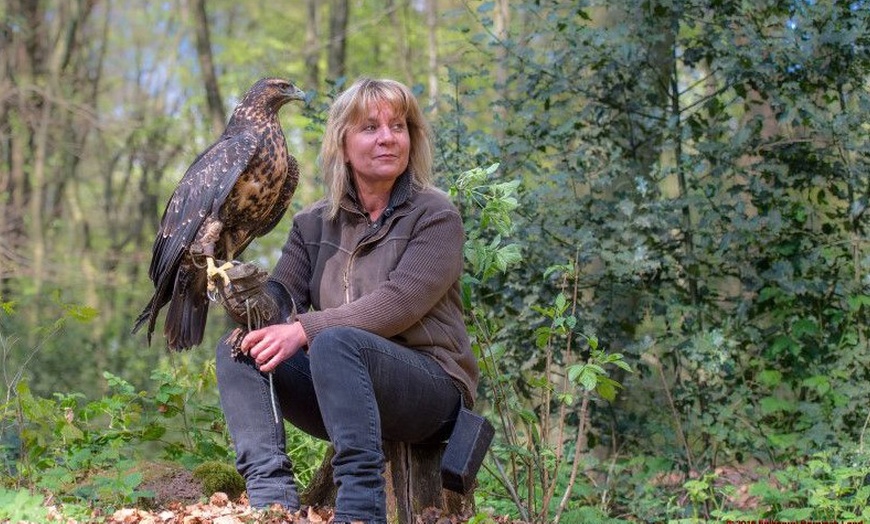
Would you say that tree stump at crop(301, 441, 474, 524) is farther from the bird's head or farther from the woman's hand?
the bird's head

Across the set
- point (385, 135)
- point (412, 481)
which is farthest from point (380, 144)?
point (412, 481)

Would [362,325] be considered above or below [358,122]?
below

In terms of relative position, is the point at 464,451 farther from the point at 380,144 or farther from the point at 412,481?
the point at 380,144

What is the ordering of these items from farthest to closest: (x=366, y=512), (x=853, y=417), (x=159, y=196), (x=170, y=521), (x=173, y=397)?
(x=159, y=196)
(x=853, y=417)
(x=173, y=397)
(x=170, y=521)
(x=366, y=512)

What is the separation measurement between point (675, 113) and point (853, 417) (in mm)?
1760

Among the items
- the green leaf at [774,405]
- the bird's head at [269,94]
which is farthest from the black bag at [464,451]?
the green leaf at [774,405]

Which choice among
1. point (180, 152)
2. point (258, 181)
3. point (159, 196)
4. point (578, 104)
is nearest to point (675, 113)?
point (578, 104)

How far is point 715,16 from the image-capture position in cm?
579

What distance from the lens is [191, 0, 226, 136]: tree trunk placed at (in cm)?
1263

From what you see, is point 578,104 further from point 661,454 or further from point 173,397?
point 173,397

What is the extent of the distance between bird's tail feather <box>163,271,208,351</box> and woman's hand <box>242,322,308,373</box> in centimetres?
53

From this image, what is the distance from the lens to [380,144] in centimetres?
406

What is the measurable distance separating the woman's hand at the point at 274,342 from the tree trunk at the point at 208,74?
9.06 metres

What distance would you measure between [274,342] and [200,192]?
71 centimetres
